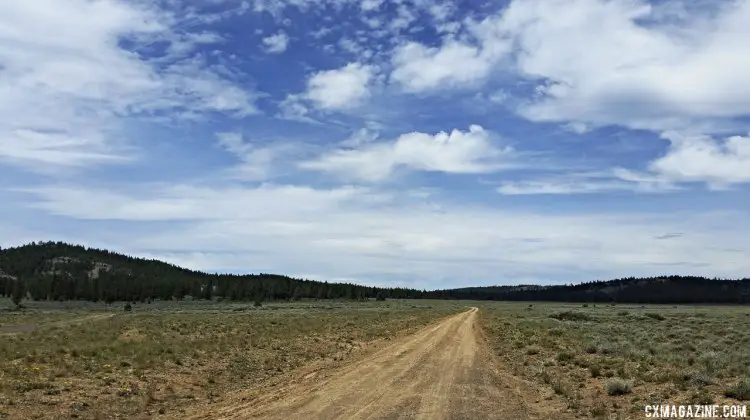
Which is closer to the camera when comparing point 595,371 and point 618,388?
point 618,388

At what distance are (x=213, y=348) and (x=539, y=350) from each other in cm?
1482

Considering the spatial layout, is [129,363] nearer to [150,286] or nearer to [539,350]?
[539,350]

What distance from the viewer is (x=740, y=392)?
1384cm

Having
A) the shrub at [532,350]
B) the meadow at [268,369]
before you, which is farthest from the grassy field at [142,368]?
the shrub at [532,350]

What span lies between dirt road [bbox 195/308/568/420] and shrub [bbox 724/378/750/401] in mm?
4220

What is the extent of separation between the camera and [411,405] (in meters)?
14.1

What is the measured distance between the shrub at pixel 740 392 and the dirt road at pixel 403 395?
422cm

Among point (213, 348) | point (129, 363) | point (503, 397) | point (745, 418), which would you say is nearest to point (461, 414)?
point (503, 397)

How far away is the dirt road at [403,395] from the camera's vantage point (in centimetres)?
1334

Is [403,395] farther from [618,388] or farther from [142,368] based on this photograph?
[142,368]

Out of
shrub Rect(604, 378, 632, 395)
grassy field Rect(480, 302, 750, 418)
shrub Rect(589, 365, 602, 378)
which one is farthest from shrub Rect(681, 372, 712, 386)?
shrub Rect(589, 365, 602, 378)

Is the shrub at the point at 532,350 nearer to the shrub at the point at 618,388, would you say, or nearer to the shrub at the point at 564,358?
the shrub at the point at 564,358

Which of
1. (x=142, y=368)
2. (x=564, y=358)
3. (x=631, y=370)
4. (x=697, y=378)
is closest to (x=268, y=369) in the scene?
(x=142, y=368)

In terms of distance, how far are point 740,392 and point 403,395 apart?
313 inches
